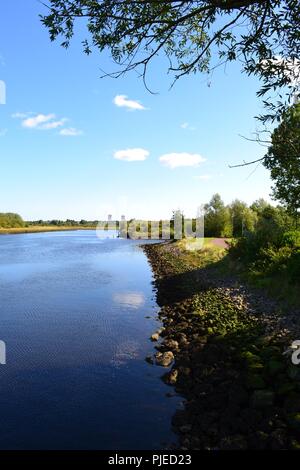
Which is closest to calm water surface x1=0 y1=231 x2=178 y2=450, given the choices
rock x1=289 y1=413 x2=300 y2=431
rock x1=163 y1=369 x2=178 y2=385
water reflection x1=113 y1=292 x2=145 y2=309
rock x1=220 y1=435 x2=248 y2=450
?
water reflection x1=113 y1=292 x2=145 y2=309

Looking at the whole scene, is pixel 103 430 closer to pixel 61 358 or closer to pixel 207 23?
pixel 61 358

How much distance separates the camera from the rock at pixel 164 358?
43.1ft

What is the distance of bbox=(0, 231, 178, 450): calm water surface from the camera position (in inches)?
353

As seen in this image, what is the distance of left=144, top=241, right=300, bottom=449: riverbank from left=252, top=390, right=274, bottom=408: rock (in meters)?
0.02

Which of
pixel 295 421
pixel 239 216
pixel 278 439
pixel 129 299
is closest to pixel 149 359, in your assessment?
pixel 295 421

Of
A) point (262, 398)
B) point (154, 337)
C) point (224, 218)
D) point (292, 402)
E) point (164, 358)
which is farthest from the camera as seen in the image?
point (224, 218)

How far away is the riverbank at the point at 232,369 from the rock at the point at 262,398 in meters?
0.02

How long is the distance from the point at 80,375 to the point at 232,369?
14.7ft

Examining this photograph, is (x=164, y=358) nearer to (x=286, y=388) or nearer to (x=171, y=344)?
(x=171, y=344)

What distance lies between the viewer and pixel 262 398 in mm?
9461

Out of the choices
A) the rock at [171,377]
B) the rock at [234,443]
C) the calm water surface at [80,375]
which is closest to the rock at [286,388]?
the rock at [234,443]

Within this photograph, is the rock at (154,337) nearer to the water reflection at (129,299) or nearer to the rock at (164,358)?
the rock at (164,358)
